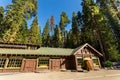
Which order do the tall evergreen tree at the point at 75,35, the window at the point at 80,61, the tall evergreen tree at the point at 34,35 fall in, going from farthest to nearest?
1. the tall evergreen tree at the point at 34,35
2. the tall evergreen tree at the point at 75,35
3. the window at the point at 80,61

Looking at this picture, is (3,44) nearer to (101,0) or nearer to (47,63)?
(47,63)

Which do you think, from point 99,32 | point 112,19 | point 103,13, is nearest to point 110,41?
point 99,32

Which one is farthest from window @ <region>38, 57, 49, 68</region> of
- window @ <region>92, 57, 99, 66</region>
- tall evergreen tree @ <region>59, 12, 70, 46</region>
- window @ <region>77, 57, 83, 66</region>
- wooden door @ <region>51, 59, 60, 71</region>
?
tall evergreen tree @ <region>59, 12, 70, 46</region>

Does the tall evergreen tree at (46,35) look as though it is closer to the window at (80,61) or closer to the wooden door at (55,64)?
the window at (80,61)

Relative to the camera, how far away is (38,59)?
2300 cm

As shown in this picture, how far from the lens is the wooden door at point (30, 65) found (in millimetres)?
21819

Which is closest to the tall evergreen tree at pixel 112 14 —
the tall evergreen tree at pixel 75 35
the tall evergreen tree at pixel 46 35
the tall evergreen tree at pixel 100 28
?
the tall evergreen tree at pixel 100 28

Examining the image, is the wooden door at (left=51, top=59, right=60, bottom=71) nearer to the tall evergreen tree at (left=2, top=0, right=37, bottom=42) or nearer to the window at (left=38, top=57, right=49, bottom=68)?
the window at (left=38, top=57, right=49, bottom=68)

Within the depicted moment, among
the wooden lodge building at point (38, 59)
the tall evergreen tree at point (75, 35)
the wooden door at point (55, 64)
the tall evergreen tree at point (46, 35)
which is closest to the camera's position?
the wooden lodge building at point (38, 59)

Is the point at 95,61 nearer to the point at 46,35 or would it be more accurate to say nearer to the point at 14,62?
the point at 14,62

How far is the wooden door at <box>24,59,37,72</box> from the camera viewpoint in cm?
2182

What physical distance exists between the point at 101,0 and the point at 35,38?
81.5ft

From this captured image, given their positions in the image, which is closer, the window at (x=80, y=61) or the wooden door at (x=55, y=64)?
the wooden door at (x=55, y=64)

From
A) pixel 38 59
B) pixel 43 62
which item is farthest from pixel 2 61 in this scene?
pixel 43 62
